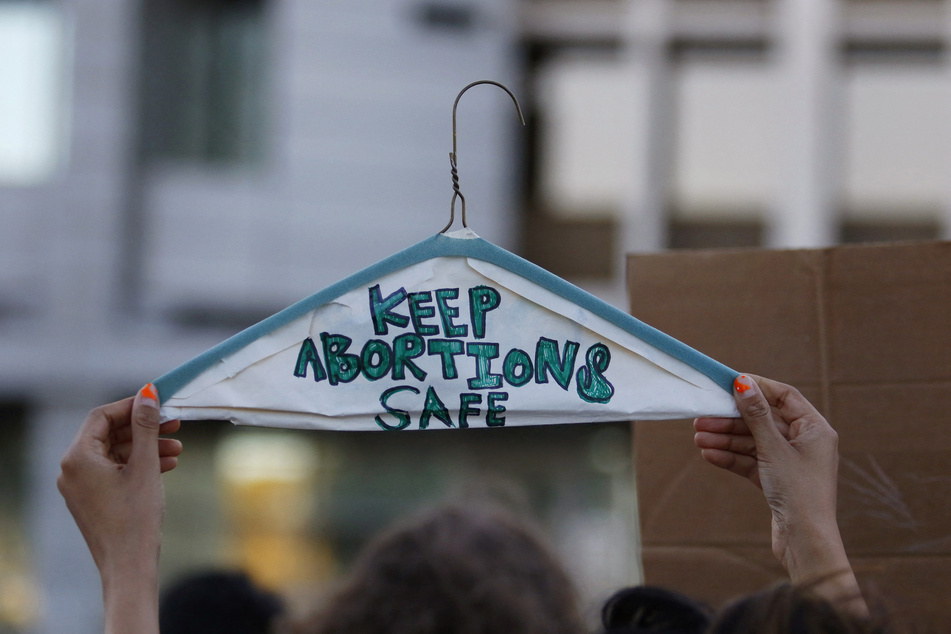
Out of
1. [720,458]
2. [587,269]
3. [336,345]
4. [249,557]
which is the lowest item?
[249,557]

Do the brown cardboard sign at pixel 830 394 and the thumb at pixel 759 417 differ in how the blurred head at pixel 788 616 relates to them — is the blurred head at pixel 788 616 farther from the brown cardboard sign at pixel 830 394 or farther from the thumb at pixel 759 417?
the brown cardboard sign at pixel 830 394

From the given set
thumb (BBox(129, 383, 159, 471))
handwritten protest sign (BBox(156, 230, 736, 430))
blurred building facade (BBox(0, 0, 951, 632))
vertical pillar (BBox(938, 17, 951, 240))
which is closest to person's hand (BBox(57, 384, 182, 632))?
thumb (BBox(129, 383, 159, 471))

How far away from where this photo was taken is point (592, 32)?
6.24m

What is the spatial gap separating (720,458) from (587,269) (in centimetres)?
513

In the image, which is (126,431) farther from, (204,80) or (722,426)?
(204,80)

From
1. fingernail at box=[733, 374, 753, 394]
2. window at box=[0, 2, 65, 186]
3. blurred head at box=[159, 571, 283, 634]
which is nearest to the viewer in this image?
fingernail at box=[733, 374, 753, 394]

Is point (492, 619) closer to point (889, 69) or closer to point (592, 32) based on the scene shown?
point (592, 32)

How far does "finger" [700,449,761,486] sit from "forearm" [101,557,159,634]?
0.71 m

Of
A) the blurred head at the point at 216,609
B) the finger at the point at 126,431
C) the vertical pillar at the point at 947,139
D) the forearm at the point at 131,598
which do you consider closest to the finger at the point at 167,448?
the finger at the point at 126,431

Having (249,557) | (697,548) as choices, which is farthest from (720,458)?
(249,557)

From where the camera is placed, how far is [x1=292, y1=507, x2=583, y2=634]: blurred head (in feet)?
3.17

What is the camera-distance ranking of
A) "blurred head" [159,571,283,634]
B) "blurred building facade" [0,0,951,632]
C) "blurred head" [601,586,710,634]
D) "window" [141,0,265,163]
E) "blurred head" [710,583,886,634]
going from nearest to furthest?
1. "blurred head" [710,583,886,634]
2. "blurred head" [601,586,710,634]
3. "blurred head" [159,571,283,634]
4. "blurred building facade" [0,0,951,632]
5. "window" [141,0,265,163]

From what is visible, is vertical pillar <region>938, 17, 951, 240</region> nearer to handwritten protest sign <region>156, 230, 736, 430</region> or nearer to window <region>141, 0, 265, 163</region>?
window <region>141, 0, 265, 163</region>

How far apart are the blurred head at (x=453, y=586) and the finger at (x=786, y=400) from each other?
0.34m
